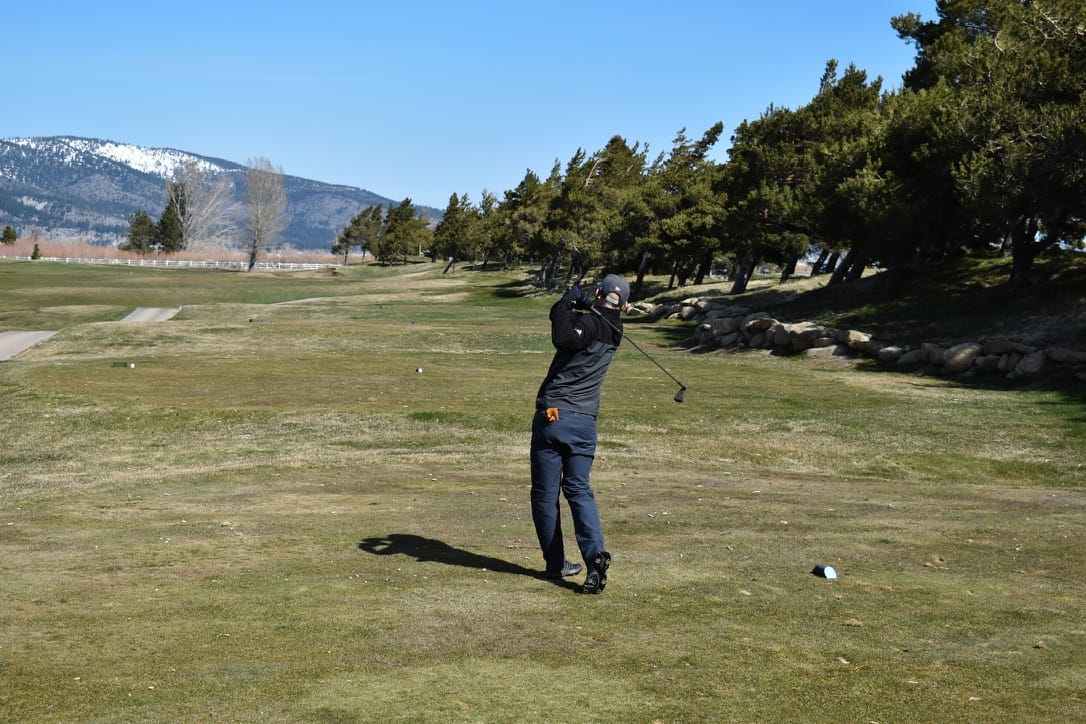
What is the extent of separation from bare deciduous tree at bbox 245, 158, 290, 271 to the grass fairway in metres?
141

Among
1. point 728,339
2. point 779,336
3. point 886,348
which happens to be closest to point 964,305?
point 886,348

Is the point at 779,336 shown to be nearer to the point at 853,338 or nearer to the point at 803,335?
the point at 803,335

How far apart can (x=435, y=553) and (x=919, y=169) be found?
4095 centimetres

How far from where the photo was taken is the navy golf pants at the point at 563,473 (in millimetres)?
9516

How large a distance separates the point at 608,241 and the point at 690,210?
1378 cm

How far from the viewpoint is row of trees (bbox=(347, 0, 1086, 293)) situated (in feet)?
125

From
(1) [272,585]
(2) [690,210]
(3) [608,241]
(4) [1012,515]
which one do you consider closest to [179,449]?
(1) [272,585]

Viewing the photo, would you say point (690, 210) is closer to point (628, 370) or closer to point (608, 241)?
point (608, 241)

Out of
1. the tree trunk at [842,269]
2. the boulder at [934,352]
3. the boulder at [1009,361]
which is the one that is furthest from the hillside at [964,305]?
the boulder at [934,352]

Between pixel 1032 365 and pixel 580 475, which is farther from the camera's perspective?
pixel 1032 365

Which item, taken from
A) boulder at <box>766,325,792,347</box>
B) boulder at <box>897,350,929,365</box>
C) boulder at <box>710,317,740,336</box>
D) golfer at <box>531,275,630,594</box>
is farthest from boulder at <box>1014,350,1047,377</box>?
golfer at <box>531,275,630,594</box>

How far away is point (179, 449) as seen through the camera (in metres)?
20.5

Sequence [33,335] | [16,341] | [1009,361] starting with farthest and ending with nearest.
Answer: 1. [33,335]
2. [16,341]
3. [1009,361]

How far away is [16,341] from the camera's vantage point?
44875 mm
